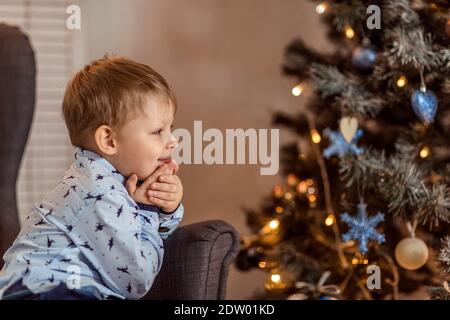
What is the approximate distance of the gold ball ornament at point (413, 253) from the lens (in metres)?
2.03

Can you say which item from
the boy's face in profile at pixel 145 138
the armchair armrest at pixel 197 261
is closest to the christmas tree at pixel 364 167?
the armchair armrest at pixel 197 261

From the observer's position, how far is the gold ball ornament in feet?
6.66

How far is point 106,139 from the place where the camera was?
5.15 ft

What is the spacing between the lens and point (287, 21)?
205cm

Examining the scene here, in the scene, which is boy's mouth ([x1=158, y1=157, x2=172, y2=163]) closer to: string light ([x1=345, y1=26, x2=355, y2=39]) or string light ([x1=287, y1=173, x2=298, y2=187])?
string light ([x1=287, y1=173, x2=298, y2=187])

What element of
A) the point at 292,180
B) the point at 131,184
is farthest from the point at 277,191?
the point at 131,184

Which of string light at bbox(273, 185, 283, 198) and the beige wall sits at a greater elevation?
the beige wall

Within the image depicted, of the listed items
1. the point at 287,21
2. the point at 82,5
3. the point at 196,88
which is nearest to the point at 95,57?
the point at 82,5

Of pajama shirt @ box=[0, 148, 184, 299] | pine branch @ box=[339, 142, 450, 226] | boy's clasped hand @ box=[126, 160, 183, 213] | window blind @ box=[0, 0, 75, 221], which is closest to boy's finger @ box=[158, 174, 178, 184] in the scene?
boy's clasped hand @ box=[126, 160, 183, 213]

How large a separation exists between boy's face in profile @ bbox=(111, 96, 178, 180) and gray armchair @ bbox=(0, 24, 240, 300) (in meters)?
0.18

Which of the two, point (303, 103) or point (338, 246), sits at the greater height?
point (303, 103)
